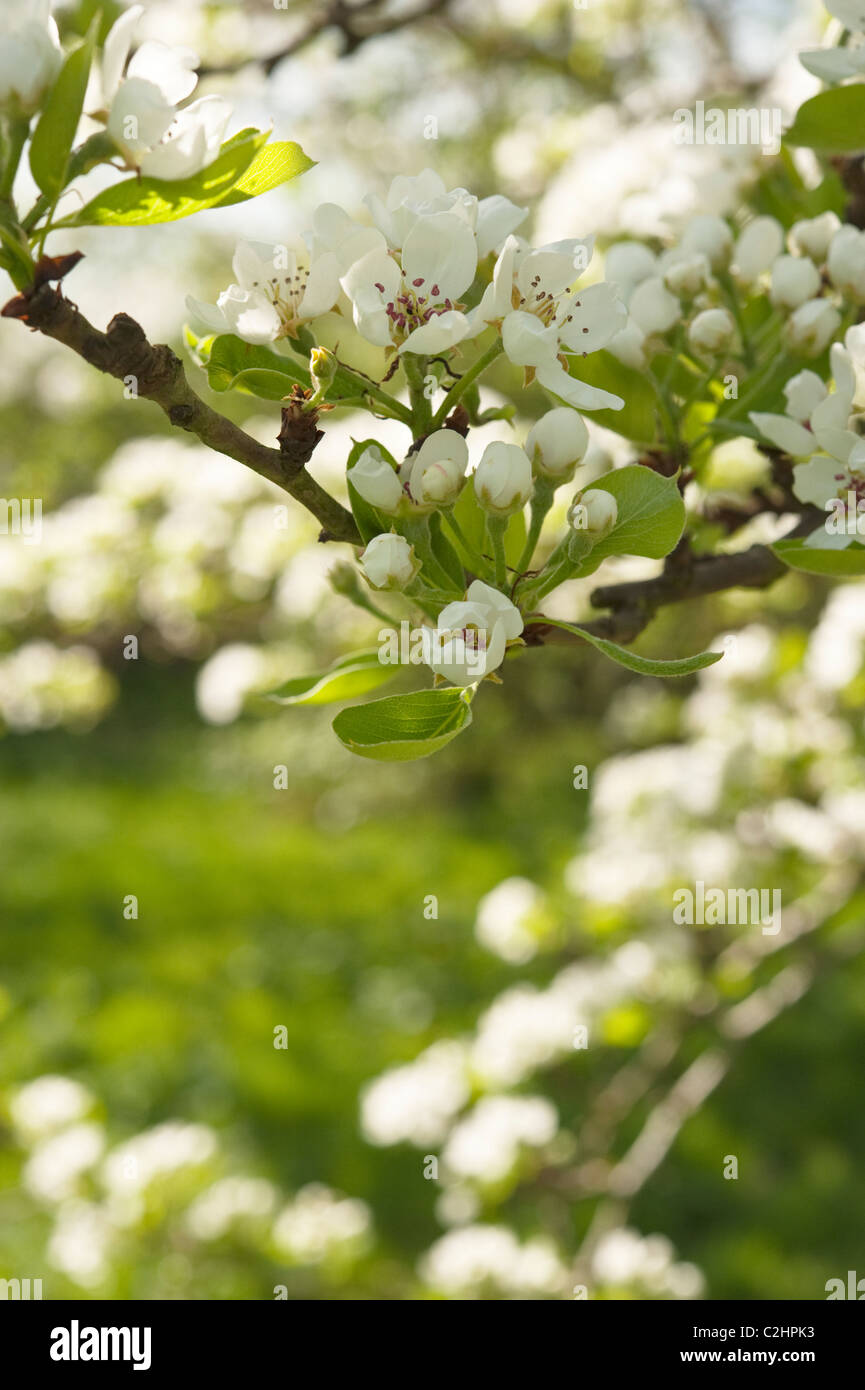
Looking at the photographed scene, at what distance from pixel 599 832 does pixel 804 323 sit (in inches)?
81.4

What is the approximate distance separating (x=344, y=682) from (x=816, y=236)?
0.55 m

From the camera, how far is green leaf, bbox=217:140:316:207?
70 centimetres

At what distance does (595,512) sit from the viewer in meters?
0.74

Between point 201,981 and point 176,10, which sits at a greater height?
point 176,10

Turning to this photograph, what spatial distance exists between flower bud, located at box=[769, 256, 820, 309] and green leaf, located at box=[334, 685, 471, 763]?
0.47m

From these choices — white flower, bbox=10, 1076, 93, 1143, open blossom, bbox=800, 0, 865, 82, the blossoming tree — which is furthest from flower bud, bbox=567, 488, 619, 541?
white flower, bbox=10, 1076, 93, 1143

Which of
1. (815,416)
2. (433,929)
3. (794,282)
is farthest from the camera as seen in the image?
(433,929)

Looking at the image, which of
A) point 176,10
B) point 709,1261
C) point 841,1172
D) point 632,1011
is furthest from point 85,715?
point 841,1172

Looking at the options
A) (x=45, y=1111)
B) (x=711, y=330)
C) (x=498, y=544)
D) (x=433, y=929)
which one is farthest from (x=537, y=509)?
(x=433, y=929)

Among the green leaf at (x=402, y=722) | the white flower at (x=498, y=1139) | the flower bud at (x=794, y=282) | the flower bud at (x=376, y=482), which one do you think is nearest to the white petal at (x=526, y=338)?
the flower bud at (x=376, y=482)

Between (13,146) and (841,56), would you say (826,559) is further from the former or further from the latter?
(13,146)

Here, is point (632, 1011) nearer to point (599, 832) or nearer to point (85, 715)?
point (599, 832)

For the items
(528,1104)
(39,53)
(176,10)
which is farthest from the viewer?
(176,10)

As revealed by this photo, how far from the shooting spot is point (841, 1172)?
10.2 ft
